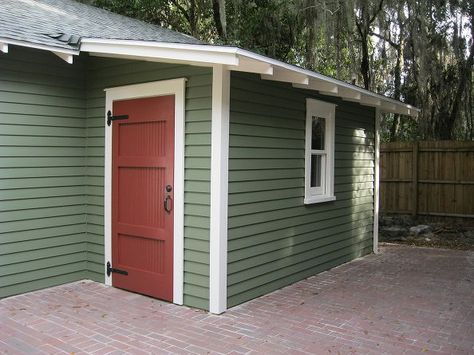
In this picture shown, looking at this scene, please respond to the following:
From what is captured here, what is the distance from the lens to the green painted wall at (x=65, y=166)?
450cm

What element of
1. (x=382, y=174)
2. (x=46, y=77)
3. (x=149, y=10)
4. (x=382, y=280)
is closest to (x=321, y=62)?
(x=382, y=174)

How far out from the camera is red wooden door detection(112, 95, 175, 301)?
15.4ft

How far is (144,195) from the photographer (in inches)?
194

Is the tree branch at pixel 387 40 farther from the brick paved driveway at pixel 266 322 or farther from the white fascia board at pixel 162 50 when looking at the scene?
the white fascia board at pixel 162 50

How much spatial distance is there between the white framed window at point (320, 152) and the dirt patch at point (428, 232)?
3.34 metres

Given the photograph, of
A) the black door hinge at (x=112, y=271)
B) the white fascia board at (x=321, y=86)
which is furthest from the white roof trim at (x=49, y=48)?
the white fascia board at (x=321, y=86)

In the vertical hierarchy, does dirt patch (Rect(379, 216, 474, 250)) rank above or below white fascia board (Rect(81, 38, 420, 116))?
below

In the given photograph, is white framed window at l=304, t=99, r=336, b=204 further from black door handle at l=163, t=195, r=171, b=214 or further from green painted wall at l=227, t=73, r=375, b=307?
black door handle at l=163, t=195, r=171, b=214

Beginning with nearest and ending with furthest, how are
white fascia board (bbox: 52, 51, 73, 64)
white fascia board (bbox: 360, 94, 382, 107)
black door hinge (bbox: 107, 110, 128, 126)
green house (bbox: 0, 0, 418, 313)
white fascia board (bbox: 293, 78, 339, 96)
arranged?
green house (bbox: 0, 0, 418, 313) → white fascia board (bbox: 52, 51, 73, 64) → black door hinge (bbox: 107, 110, 128, 126) → white fascia board (bbox: 293, 78, 339, 96) → white fascia board (bbox: 360, 94, 382, 107)

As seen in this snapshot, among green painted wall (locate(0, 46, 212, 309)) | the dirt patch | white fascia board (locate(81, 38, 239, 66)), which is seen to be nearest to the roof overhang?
white fascia board (locate(81, 38, 239, 66))

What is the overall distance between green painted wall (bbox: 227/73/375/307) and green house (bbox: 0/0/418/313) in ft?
0.07

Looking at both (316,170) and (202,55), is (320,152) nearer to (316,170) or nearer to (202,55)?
(316,170)

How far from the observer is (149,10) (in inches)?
494

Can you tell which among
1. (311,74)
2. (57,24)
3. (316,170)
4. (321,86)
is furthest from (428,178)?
(57,24)
